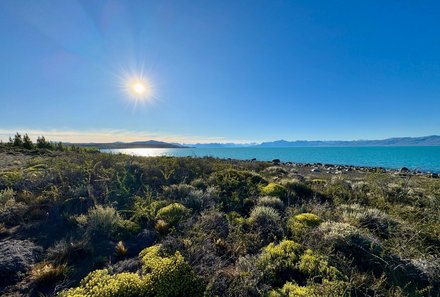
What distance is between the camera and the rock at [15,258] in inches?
176

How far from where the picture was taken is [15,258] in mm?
4859

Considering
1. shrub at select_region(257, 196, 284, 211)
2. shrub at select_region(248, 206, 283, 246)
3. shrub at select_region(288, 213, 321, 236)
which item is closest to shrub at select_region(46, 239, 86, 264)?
shrub at select_region(248, 206, 283, 246)

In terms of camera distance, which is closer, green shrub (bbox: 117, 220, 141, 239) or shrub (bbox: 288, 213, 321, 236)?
shrub (bbox: 288, 213, 321, 236)

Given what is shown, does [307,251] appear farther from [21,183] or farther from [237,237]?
[21,183]

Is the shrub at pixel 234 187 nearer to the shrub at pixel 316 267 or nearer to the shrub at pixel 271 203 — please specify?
the shrub at pixel 271 203

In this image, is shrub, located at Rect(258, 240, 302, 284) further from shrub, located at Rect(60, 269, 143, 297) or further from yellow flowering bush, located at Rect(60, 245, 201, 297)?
shrub, located at Rect(60, 269, 143, 297)

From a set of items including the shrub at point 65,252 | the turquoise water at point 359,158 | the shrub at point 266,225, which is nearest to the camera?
the shrub at point 65,252

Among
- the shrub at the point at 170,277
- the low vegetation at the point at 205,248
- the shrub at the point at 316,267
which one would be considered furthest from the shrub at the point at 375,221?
the shrub at the point at 170,277

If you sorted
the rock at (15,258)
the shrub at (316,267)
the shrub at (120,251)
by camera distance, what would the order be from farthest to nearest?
the shrub at (120,251) → the rock at (15,258) → the shrub at (316,267)

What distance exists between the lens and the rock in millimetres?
4470

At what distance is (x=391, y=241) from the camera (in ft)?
17.9

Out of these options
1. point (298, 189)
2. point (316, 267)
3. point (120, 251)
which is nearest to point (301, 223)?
point (316, 267)

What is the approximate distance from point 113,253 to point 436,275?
21.6 ft

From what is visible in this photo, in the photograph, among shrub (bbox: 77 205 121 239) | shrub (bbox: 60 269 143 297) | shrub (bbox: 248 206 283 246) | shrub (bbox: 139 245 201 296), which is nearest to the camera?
shrub (bbox: 60 269 143 297)
